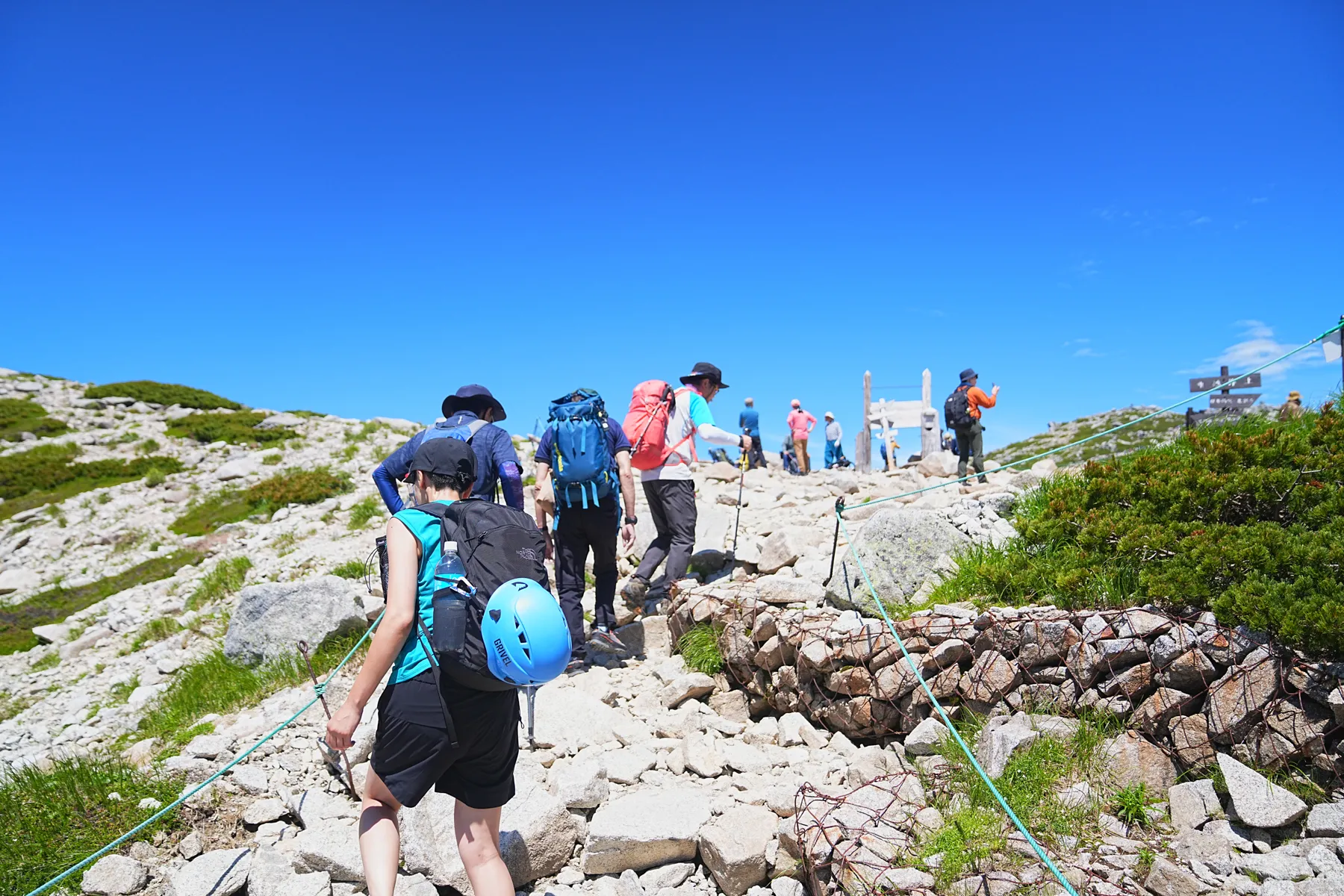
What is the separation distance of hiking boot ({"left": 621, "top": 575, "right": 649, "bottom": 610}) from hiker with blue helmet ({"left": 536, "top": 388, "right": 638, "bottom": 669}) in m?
0.95

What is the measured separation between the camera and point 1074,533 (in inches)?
219

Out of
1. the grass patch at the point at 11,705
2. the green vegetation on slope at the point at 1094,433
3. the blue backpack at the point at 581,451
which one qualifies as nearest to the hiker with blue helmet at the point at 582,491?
the blue backpack at the point at 581,451

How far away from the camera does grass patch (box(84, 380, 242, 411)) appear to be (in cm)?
2919

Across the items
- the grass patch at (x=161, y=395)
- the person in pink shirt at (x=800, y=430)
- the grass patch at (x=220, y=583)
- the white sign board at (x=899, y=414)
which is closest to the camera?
the grass patch at (x=220, y=583)

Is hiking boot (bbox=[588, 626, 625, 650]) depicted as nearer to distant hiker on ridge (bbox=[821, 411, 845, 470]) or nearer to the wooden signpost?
the wooden signpost

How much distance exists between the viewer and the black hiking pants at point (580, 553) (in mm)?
6176

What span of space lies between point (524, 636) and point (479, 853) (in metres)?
1.07

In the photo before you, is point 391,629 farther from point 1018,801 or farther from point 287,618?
point 287,618

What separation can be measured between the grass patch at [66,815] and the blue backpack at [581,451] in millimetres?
3307

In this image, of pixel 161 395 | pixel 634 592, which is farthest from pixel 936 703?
pixel 161 395

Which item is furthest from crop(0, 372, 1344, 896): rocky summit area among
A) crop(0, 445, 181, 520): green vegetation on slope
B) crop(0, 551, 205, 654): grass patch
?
crop(0, 445, 181, 520): green vegetation on slope

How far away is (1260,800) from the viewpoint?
11.7ft

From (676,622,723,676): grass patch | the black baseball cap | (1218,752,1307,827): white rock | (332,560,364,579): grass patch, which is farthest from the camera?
(332,560,364,579): grass patch

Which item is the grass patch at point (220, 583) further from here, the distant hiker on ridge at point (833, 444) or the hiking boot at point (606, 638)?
the distant hiker on ridge at point (833, 444)
